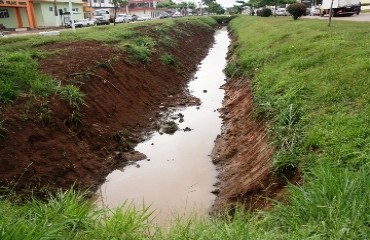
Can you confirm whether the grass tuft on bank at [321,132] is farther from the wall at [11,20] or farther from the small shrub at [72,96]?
the wall at [11,20]

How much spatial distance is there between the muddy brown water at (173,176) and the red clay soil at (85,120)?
1.61 ft

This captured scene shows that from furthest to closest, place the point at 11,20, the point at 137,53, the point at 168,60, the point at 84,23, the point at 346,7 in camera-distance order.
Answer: the point at 84,23 → the point at 11,20 → the point at 346,7 → the point at 168,60 → the point at 137,53

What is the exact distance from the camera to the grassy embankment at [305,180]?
391 cm

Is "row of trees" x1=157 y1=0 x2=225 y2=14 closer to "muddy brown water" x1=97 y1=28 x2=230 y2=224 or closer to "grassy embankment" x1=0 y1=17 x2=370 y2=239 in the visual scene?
"muddy brown water" x1=97 y1=28 x2=230 y2=224

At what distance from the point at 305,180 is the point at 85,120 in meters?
6.51

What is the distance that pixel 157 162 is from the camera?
359 inches

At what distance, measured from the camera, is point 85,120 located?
955cm

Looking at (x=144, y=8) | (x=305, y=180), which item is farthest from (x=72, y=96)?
(x=144, y=8)

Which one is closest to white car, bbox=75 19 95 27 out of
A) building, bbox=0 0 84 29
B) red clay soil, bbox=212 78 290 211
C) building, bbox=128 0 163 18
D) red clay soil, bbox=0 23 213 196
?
building, bbox=0 0 84 29

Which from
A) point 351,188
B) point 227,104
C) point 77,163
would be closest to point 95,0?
point 227,104

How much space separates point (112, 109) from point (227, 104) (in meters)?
4.69

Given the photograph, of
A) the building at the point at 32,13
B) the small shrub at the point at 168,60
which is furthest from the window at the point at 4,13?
the small shrub at the point at 168,60

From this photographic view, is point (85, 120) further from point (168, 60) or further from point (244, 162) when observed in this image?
point (168, 60)

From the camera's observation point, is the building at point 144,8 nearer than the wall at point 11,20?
No
